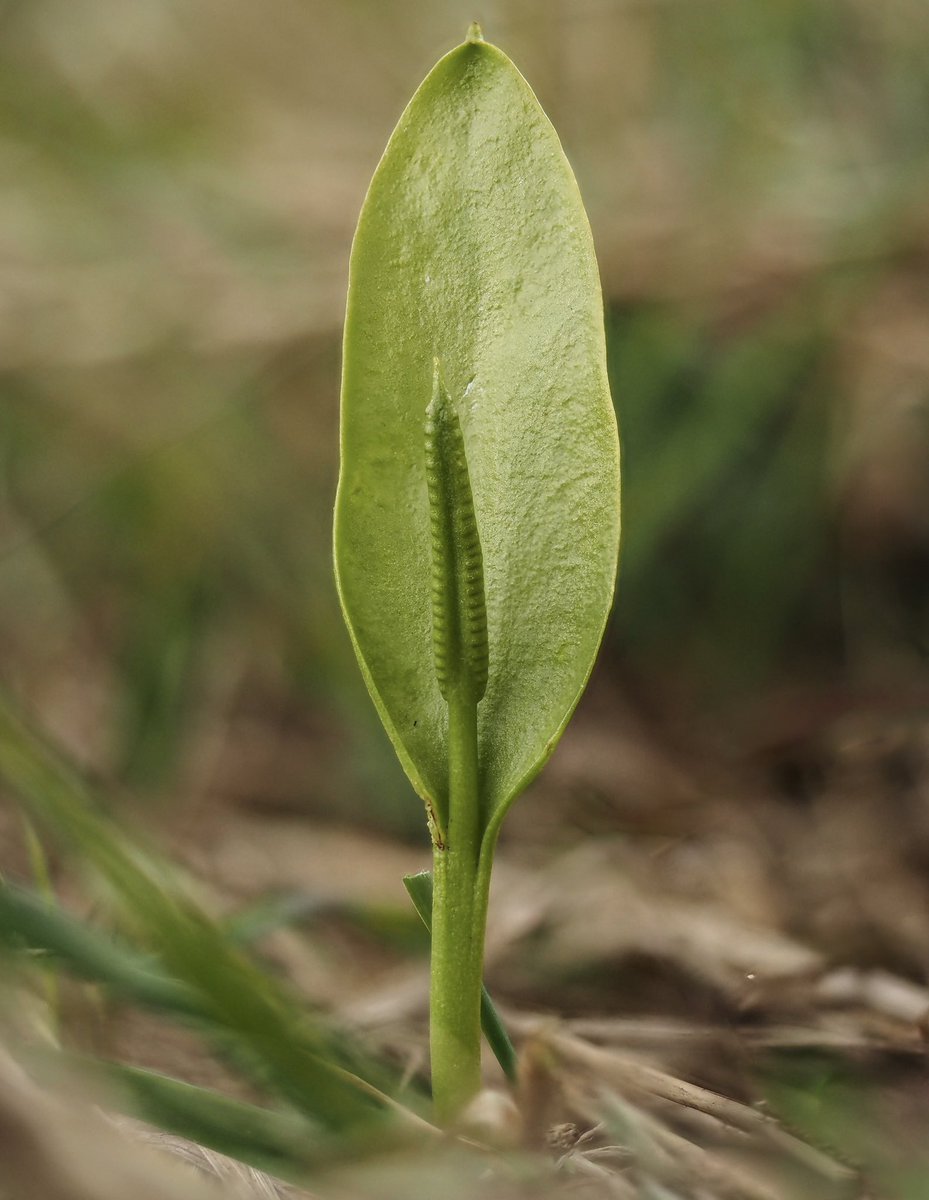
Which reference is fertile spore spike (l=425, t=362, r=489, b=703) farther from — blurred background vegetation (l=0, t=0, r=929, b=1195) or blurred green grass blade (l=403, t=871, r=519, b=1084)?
blurred background vegetation (l=0, t=0, r=929, b=1195)

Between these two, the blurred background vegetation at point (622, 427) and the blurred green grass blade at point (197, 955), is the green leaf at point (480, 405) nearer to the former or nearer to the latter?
the blurred green grass blade at point (197, 955)

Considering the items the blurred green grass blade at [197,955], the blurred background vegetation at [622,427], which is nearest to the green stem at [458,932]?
the blurred green grass blade at [197,955]

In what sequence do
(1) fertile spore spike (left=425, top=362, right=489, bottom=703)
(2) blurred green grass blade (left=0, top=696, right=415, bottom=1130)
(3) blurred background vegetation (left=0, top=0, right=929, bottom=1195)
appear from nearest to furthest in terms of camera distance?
(2) blurred green grass blade (left=0, top=696, right=415, bottom=1130)
(1) fertile spore spike (left=425, top=362, right=489, bottom=703)
(3) blurred background vegetation (left=0, top=0, right=929, bottom=1195)

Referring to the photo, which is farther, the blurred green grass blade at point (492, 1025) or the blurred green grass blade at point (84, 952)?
the blurred green grass blade at point (492, 1025)

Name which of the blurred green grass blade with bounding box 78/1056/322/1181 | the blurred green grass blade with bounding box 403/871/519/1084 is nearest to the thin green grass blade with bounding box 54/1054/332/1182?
the blurred green grass blade with bounding box 78/1056/322/1181

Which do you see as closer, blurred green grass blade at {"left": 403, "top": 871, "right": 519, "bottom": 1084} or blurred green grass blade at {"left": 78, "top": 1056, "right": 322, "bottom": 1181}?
blurred green grass blade at {"left": 78, "top": 1056, "right": 322, "bottom": 1181}

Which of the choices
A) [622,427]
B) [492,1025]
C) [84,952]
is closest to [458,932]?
[492,1025]
